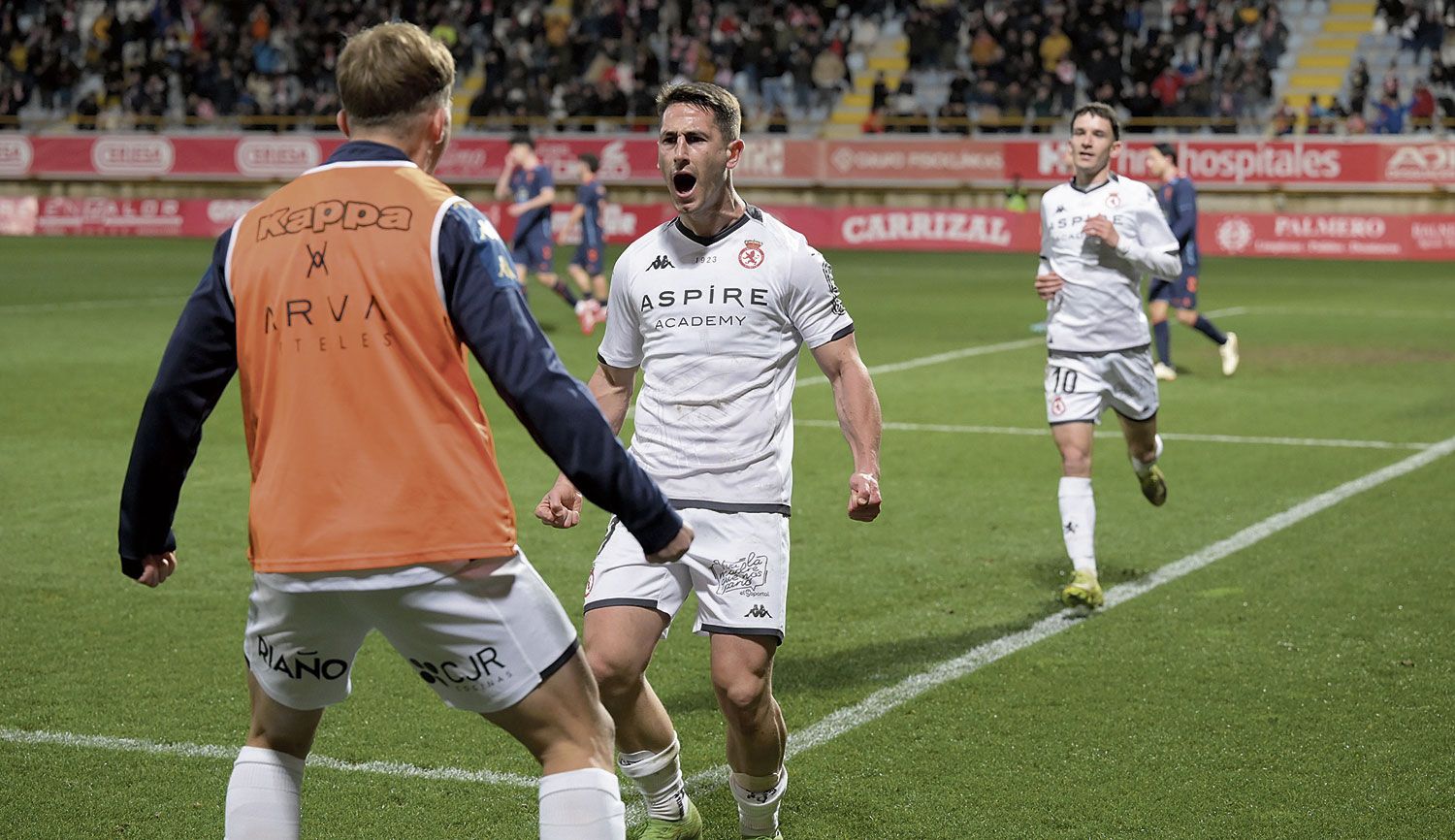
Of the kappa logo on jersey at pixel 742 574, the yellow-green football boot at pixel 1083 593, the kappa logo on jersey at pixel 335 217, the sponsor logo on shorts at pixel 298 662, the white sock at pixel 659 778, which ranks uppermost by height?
the kappa logo on jersey at pixel 335 217

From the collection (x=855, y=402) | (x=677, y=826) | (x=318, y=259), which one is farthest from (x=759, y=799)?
(x=318, y=259)

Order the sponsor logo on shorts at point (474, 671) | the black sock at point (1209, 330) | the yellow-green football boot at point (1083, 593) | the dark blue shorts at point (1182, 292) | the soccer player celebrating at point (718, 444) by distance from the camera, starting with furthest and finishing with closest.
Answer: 1. the dark blue shorts at point (1182, 292)
2. the black sock at point (1209, 330)
3. the yellow-green football boot at point (1083, 593)
4. the soccer player celebrating at point (718, 444)
5. the sponsor logo on shorts at point (474, 671)

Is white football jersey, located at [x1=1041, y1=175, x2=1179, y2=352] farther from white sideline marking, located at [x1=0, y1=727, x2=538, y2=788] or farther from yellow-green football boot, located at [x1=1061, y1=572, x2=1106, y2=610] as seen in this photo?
white sideline marking, located at [x1=0, y1=727, x2=538, y2=788]

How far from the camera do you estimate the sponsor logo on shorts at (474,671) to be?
126 inches

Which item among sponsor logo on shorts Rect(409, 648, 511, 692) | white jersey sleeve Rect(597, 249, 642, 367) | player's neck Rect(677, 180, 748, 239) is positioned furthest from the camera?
white jersey sleeve Rect(597, 249, 642, 367)

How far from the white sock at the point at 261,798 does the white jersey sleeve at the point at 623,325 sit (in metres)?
1.79

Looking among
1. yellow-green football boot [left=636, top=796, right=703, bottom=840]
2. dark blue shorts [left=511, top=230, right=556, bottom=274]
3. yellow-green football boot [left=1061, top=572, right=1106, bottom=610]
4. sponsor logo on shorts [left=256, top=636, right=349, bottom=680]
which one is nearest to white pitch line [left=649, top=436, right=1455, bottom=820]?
yellow-green football boot [left=1061, top=572, right=1106, bottom=610]

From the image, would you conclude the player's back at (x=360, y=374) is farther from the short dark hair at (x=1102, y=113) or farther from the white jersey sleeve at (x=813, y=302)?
the short dark hair at (x=1102, y=113)

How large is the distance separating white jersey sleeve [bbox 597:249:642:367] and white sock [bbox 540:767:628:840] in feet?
6.01

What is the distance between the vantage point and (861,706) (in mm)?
6059

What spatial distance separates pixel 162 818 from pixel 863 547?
4.60 m

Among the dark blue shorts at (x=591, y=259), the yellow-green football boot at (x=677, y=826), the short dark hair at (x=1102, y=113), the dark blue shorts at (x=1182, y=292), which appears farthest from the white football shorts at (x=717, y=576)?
the dark blue shorts at (x=591, y=259)

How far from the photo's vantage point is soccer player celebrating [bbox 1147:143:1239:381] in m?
15.3

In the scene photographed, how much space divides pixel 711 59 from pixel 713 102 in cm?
3506
